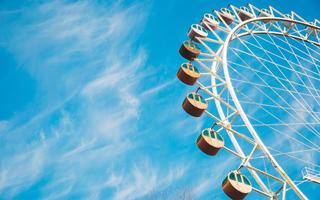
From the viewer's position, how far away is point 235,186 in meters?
11.6

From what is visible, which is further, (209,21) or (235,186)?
(209,21)

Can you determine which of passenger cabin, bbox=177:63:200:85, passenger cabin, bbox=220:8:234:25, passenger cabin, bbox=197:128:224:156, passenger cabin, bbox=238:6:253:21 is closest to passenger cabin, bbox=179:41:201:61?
passenger cabin, bbox=177:63:200:85

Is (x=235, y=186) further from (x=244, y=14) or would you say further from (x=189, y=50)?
(x=244, y=14)

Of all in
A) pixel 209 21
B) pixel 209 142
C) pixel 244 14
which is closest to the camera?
pixel 209 142

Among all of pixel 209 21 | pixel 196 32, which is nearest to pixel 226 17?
pixel 209 21

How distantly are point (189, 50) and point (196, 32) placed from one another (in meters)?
1.62

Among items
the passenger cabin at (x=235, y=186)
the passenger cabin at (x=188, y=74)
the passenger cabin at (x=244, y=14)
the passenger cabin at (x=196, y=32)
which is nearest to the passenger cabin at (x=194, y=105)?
the passenger cabin at (x=188, y=74)

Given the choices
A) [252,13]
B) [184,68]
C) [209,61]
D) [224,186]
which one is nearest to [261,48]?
[209,61]

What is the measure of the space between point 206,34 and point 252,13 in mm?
4639

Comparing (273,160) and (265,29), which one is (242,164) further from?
(265,29)

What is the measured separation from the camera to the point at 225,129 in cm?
1348

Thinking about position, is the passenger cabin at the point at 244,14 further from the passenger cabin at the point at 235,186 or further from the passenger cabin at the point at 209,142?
the passenger cabin at the point at 235,186

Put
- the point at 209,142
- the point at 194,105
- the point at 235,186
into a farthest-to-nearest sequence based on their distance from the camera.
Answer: the point at 194,105
the point at 209,142
the point at 235,186

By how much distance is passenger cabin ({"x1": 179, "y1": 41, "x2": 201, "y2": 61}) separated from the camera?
17.0 metres
